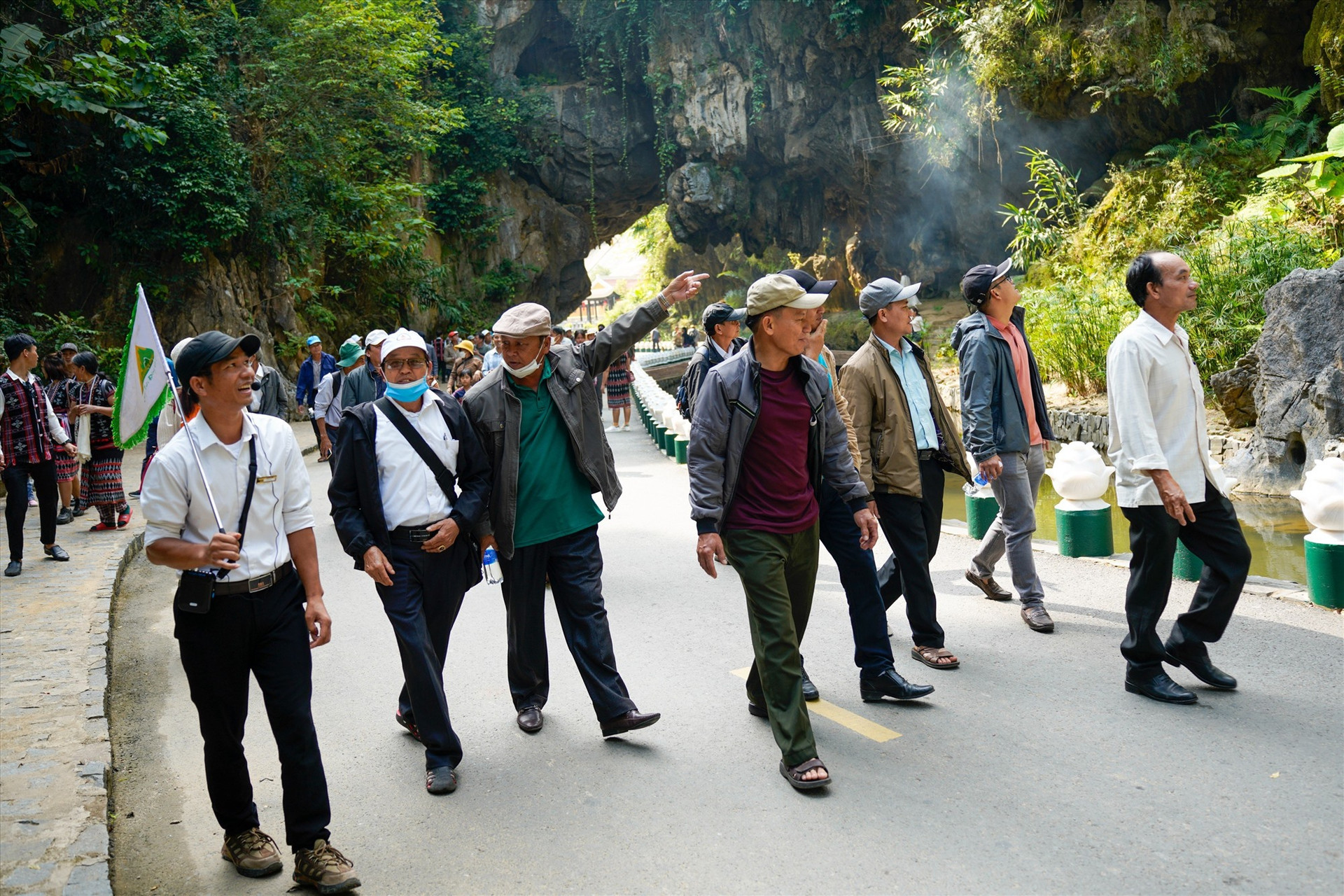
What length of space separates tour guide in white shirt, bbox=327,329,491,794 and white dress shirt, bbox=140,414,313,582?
64 cm

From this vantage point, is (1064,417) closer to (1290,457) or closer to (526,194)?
(1290,457)

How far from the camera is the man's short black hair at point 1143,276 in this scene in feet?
14.8

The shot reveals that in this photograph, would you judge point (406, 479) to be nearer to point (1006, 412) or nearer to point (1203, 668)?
point (1006, 412)

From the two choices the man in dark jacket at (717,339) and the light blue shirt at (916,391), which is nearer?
the light blue shirt at (916,391)

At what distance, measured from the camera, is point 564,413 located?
15.0 feet

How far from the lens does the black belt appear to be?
335cm

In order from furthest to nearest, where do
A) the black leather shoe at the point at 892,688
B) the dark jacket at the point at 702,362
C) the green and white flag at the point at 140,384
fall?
the dark jacket at the point at 702,362, the black leather shoe at the point at 892,688, the green and white flag at the point at 140,384

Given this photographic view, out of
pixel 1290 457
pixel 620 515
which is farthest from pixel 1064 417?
pixel 620 515

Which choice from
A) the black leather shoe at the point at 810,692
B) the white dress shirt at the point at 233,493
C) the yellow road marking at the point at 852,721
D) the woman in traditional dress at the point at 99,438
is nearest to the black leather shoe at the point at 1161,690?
the yellow road marking at the point at 852,721

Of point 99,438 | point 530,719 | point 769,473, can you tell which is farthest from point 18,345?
point 769,473

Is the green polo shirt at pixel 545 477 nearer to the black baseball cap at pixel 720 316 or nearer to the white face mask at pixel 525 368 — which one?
the white face mask at pixel 525 368

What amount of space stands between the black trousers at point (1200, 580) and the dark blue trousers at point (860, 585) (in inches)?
42.5

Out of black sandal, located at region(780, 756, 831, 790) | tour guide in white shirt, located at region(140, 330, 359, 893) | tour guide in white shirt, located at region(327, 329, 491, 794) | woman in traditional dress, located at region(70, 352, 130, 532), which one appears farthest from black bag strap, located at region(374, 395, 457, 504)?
woman in traditional dress, located at region(70, 352, 130, 532)

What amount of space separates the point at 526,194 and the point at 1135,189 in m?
22.8
